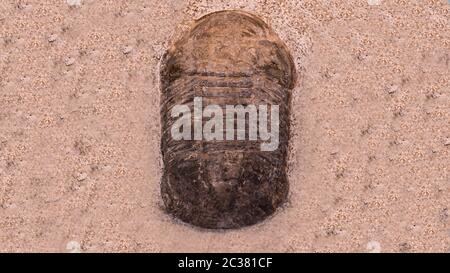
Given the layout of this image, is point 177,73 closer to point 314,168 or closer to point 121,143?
point 121,143

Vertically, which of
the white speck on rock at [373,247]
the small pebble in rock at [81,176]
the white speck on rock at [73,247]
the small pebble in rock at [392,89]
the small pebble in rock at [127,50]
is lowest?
the white speck on rock at [73,247]

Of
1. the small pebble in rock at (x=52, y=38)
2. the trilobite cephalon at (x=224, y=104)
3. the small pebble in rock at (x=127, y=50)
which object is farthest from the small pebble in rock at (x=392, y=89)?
the small pebble in rock at (x=52, y=38)

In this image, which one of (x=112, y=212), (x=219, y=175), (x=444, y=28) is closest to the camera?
(x=219, y=175)

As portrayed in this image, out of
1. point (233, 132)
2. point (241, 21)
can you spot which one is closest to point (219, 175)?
point (233, 132)

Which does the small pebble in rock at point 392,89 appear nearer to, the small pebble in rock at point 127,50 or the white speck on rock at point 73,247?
the small pebble in rock at point 127,50

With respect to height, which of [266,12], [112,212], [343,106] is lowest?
[112,212]
